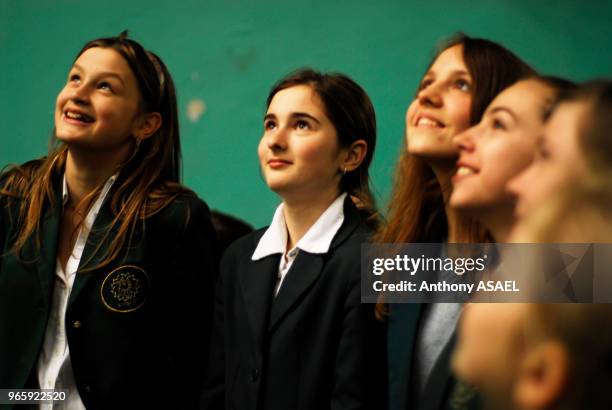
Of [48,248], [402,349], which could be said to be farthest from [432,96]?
[48,248]

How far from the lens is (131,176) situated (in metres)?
2.13

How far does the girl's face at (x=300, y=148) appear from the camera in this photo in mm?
1871

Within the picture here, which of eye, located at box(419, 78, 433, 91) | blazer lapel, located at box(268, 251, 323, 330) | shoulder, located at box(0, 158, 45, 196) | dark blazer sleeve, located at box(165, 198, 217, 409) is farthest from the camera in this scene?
shoulder, located at box(0, 158, 45, 196)

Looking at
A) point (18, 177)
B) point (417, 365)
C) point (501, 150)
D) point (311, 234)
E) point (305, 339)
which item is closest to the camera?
point (501, 150)

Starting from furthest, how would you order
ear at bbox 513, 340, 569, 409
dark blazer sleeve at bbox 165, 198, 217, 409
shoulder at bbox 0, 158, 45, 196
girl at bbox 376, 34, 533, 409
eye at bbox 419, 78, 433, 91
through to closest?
shoulder at bbox 0, 158, 45, 196, dark blazer sleeve at bbox 165, 198, 217, 409, eye at bbox 419, 78, 433, 91, girl at bbox 376, 34, 533, 409, ear at bbox 513, 340, 569, 409

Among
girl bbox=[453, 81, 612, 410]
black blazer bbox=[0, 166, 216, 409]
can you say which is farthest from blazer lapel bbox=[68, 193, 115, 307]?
girl bbox=[453, 81, 612, 410]

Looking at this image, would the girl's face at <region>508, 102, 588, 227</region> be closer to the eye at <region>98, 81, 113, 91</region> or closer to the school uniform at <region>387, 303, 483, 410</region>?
the school uniform at <region>387, 303, 483, 410</region>

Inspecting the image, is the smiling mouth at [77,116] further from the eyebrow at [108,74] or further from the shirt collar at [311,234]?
the shirt collar at [311,234]

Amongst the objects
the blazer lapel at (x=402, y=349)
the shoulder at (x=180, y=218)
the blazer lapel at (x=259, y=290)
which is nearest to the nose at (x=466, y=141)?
the blazer lapel at (x=402, y=349)

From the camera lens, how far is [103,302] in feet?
6.50

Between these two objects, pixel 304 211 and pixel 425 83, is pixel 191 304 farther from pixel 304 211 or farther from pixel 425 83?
pixel 425 83

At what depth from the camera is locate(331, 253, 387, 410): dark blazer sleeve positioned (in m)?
1.68

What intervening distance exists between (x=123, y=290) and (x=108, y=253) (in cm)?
10

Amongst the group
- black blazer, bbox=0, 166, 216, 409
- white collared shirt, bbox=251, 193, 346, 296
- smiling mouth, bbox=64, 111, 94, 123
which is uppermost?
smiling mouth, bbox=64, 111, 94, 123
